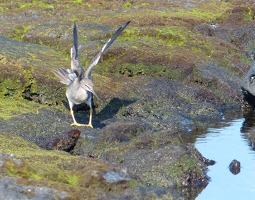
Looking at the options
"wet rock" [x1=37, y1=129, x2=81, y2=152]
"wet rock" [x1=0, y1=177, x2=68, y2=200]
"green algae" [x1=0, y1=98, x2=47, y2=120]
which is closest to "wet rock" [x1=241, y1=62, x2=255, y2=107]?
"green algae" [x1=0, y1=98, x2=47, y2=120]

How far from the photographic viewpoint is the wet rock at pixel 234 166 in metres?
20.8

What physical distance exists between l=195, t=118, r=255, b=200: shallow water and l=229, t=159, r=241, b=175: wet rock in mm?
123

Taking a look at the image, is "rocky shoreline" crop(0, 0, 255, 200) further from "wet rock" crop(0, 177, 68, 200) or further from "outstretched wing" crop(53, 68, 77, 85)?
"outstretched wing" crop(53, 68, 77, 85)

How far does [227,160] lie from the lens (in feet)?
72.3

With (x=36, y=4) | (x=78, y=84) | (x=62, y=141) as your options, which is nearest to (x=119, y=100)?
(x=78, y=84)

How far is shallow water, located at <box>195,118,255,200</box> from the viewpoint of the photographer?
61.6ft

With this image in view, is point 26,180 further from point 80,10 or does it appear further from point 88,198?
point 80,10

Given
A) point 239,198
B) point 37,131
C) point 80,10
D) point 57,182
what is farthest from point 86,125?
point 80,10

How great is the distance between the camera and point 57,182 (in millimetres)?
14906

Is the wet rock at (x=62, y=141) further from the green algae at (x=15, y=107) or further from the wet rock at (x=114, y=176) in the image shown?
the wet rock at (x=114, y=176)

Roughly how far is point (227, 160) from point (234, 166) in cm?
110

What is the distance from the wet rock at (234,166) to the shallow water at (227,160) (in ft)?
0.40

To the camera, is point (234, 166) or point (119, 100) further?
point (119, 100)

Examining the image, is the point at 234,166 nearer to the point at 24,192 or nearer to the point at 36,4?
the point at 24,192
